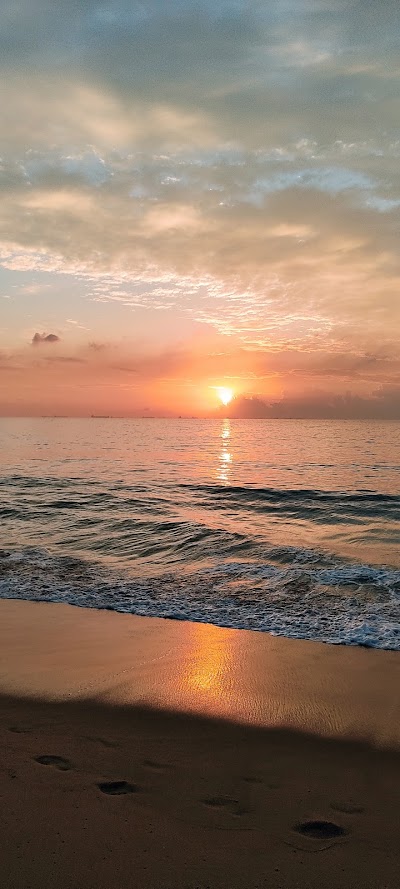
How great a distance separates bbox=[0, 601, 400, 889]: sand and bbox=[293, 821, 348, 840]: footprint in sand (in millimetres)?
15

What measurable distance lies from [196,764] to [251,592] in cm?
646

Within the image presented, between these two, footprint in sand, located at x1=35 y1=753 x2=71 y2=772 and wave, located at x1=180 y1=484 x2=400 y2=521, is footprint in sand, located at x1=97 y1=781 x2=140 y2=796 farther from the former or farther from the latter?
wave, located at x1=180 y1=484 x2=400 y2=521

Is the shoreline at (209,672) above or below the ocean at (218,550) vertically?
above

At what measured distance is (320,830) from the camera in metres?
4.07

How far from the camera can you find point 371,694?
21.4 ft

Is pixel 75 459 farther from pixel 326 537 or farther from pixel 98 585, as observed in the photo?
pixel 98 585

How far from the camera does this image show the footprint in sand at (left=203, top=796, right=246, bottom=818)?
4262 millimetres

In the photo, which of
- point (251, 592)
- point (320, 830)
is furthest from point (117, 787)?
point (251, 592)

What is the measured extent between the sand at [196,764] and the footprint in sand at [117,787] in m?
0.01

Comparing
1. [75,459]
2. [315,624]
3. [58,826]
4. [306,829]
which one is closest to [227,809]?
[306,829]

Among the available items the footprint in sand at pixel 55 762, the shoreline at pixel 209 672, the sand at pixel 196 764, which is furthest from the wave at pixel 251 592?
the footprint in sand at pixel 55 762

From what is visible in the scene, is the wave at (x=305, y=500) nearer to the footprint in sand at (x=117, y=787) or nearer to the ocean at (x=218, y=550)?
the ocean at (x=218, y=550)

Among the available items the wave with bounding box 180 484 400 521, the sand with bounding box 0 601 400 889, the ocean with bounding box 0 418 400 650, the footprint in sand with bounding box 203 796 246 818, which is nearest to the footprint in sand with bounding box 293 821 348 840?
the sand with bounding box 0 601 400 889

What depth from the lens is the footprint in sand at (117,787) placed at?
446cm
